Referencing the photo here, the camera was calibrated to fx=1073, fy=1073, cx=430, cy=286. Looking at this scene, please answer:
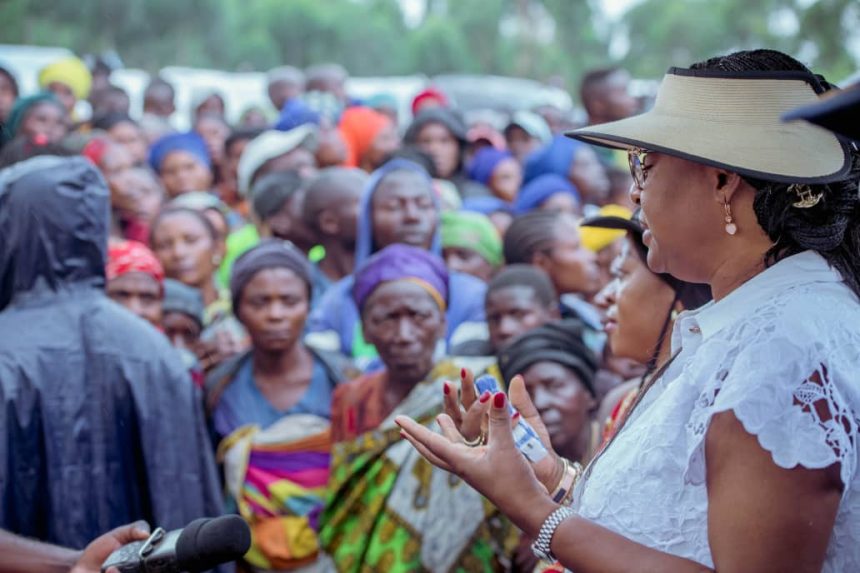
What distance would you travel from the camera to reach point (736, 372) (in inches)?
63.7

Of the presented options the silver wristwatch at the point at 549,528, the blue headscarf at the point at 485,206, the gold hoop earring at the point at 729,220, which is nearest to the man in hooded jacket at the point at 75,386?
the silver wristwatch at the point at 549,528

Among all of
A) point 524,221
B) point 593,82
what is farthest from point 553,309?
point 593,82

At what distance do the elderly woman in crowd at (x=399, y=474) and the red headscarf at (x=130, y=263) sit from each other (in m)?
1.02

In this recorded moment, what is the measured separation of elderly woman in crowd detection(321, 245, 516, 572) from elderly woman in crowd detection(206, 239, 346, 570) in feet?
0.45

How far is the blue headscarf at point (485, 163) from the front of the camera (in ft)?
26.2

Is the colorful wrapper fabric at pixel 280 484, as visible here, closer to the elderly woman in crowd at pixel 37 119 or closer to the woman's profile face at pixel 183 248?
the woman's profile face at pixel 183 248

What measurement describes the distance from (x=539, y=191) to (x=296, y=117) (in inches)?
91.2

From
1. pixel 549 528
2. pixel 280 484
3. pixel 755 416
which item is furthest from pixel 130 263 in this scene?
pixel 755 416

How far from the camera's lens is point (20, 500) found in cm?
312

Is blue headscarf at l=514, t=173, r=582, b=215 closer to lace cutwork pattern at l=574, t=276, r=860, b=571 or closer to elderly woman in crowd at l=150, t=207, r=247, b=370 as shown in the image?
elderly woman in crowd at l=150, t=207, r=247, b=370

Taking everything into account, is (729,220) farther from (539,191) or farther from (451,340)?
(539,191)

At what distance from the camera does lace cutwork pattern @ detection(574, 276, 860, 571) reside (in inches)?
61.0

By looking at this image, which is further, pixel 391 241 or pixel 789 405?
pixel 391 241

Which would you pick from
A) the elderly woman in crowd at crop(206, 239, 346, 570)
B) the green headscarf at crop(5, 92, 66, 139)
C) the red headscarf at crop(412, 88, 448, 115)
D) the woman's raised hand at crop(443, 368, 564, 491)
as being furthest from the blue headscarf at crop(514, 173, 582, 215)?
the woman's raised hand at crop(443, 368, 564, 491)
